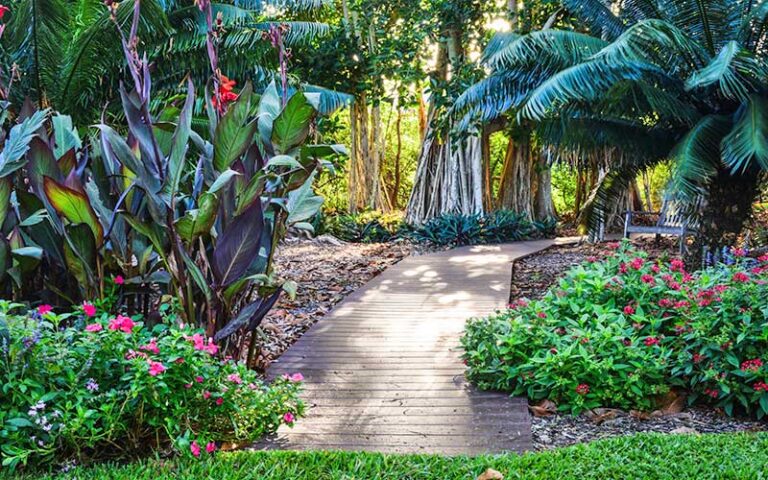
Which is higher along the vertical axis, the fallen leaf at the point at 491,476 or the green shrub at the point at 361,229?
the green shrub at the point at 361,229

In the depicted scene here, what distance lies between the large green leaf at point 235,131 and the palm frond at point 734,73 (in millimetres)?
3454

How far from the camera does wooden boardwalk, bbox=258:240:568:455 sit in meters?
3.15

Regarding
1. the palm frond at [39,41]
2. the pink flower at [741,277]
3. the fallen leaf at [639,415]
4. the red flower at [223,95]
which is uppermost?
the palm frond at [39,41]

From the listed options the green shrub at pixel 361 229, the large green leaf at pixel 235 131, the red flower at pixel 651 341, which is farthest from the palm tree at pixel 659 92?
the green shrub at pixel 361 229

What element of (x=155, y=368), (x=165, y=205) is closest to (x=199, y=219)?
(x=165, y=205)

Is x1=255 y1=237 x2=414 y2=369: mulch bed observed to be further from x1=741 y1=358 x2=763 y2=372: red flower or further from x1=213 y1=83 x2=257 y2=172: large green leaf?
x1=741 y1=358 x2=763 y2=372: red flower

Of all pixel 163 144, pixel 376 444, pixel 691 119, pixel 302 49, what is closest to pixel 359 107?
pixel 302 49

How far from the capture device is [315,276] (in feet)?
25.5

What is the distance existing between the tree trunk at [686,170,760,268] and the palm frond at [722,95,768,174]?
76cm

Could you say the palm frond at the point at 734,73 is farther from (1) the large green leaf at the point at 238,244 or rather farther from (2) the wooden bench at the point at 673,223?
(1) the large green leaf at the point at 238,244

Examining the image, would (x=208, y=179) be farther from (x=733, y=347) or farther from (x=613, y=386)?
(x=733, y=347)

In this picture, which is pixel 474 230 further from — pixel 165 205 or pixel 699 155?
pixel 165 205

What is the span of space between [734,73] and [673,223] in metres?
6.50

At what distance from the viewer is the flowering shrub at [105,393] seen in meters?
2.54
